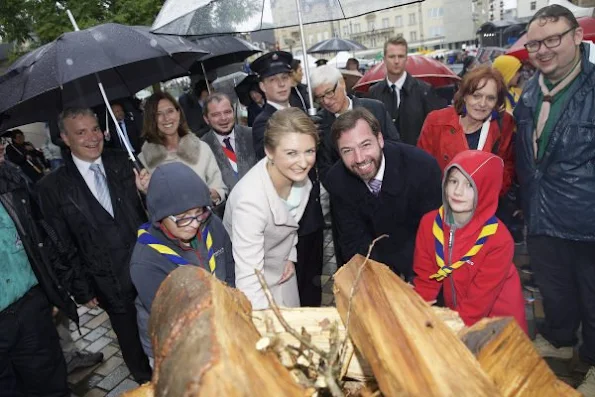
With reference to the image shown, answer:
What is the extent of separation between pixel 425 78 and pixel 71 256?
6.17 metres

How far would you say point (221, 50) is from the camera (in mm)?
6043

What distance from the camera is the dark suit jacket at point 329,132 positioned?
400 centimetres

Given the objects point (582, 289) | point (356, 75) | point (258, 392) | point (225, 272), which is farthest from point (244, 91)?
point (258, 392)

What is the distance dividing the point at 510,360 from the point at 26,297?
10.4 feet

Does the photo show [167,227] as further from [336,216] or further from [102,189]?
[336,216]

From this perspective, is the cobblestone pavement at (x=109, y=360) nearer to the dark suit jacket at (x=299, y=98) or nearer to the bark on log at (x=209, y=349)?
the dark suit jacket at (x=299, y=98)

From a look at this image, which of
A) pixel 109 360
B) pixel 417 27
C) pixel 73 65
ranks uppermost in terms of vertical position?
pixel 417 27

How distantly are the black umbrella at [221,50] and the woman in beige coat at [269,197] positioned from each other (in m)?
3.18

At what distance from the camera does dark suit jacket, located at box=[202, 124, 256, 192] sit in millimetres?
4344

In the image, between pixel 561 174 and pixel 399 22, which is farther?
pixel 399 22

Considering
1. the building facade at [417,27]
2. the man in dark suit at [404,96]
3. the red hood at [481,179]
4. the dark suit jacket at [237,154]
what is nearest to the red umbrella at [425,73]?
the man in dark suit at [404,96]

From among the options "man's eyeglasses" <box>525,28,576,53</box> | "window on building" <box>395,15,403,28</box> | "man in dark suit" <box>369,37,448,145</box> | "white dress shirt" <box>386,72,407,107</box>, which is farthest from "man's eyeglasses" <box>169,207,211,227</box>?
"window on building" <box>395,15,403,28</box>

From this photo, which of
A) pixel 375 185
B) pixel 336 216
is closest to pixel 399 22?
pixel 336 216

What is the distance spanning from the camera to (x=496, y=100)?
11.6 feet
